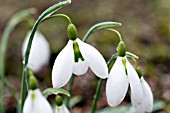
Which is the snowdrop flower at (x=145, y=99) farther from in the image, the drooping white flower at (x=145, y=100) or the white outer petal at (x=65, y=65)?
the white outer petal at (x=65, y=65)

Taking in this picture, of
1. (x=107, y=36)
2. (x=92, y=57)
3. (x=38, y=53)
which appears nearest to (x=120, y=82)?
(x=92, y=57)

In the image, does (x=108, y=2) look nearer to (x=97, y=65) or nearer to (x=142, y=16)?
(x=142, y=16)

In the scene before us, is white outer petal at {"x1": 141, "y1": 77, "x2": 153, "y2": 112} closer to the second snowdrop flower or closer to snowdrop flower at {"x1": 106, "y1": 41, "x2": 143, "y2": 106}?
snowdrop flower at {"x1": 106, "y1": 41, "x2": 143, "y2": 106}

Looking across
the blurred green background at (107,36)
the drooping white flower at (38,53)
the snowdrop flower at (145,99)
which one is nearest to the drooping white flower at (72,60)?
the snowdrop flower at (145,99)

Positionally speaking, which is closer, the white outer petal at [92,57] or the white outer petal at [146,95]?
the white outer petal at [92,57]

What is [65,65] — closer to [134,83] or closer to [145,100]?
[134,83]

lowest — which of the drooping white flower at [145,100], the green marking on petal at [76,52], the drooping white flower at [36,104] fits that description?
the drooping white flower at [145,100]

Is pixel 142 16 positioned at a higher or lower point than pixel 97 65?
higher

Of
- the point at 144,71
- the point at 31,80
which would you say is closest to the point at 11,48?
the point at 144,71
